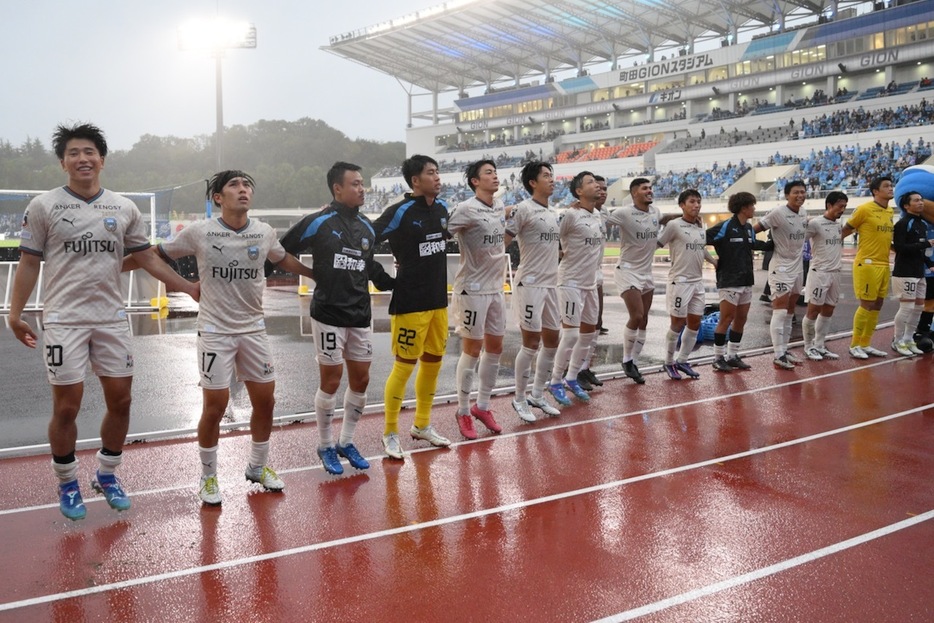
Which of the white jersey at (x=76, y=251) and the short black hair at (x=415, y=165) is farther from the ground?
the short black hair at (x=415, y=165)

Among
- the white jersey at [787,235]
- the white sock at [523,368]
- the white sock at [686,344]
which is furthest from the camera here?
the white jersey at [787,235]

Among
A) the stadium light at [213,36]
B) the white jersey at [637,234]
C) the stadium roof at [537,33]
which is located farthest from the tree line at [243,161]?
the white jersey at [637,234]

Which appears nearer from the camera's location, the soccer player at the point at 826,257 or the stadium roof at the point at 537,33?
the soccer player at the point at 826,257

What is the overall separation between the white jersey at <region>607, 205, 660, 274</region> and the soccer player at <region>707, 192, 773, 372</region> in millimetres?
1123

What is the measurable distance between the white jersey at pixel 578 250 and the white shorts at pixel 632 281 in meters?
1.02

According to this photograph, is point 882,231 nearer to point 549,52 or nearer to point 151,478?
point 151,478

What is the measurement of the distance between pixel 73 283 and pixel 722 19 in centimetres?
6188

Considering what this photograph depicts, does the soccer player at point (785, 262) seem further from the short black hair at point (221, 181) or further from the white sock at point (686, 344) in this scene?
the short black hair at point (221, 181)

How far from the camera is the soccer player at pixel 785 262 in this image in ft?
31.8

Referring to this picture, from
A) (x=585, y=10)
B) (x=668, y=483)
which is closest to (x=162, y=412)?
(x=668, y=483)

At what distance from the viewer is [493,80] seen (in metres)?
75.6

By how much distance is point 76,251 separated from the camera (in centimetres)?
459

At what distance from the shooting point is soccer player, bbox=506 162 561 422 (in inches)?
282

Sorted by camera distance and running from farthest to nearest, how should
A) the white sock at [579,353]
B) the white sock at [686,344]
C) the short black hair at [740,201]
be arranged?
the short black hair at [740,201]
the white sock at [686,344]
the white sock at [579,353]
